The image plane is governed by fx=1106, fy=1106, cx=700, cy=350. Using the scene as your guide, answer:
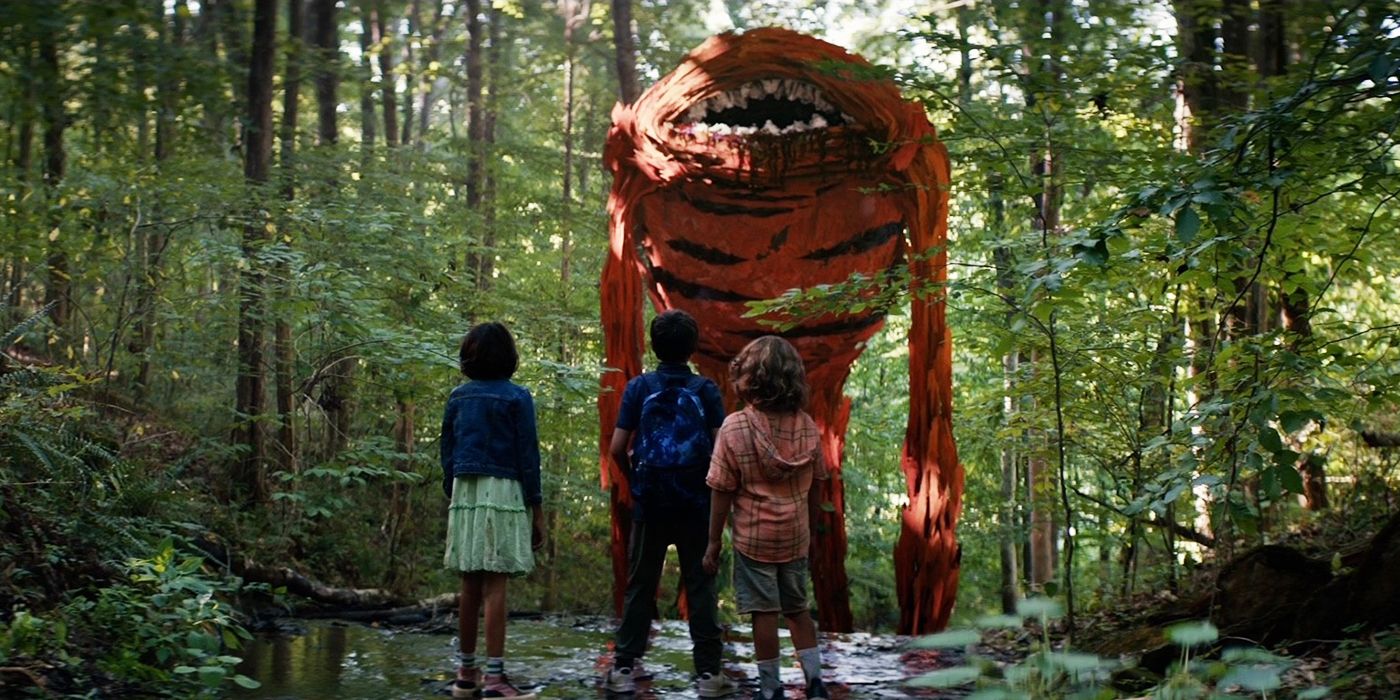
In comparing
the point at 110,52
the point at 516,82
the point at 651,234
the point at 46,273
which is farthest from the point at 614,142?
the point at 516,82

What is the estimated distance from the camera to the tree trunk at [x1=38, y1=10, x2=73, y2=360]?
696cm

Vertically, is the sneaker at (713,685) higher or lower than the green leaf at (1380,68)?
lower

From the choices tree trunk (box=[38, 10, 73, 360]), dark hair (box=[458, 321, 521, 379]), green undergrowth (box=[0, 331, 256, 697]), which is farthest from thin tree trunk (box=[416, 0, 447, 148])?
dark hair (box=[458, 321, 521, 379])

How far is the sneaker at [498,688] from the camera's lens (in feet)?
14.5

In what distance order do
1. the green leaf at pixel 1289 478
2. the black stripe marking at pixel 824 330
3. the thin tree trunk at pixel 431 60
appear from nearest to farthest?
the green leaf at pixel 1289 478 < the black stripe marking at pixel 824 330 < the thin tree trunk at pixel 431 60

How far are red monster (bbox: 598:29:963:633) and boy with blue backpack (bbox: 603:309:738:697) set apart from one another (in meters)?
1.62

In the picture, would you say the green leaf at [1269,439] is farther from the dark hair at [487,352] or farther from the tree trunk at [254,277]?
the tree trunk at [254,277]

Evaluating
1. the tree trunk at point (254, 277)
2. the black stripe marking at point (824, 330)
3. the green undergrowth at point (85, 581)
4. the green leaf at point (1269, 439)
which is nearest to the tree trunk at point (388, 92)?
the tree trunk at point (254, 277)

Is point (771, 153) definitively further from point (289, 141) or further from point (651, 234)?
point (289, 141)

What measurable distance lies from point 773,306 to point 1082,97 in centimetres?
220

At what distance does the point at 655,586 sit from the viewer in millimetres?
4625

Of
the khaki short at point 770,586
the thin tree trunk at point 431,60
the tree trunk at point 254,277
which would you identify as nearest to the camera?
the khaki short at point 770,586

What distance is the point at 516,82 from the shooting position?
15.6m

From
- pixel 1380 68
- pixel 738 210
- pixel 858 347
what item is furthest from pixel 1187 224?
pixel 858 347
